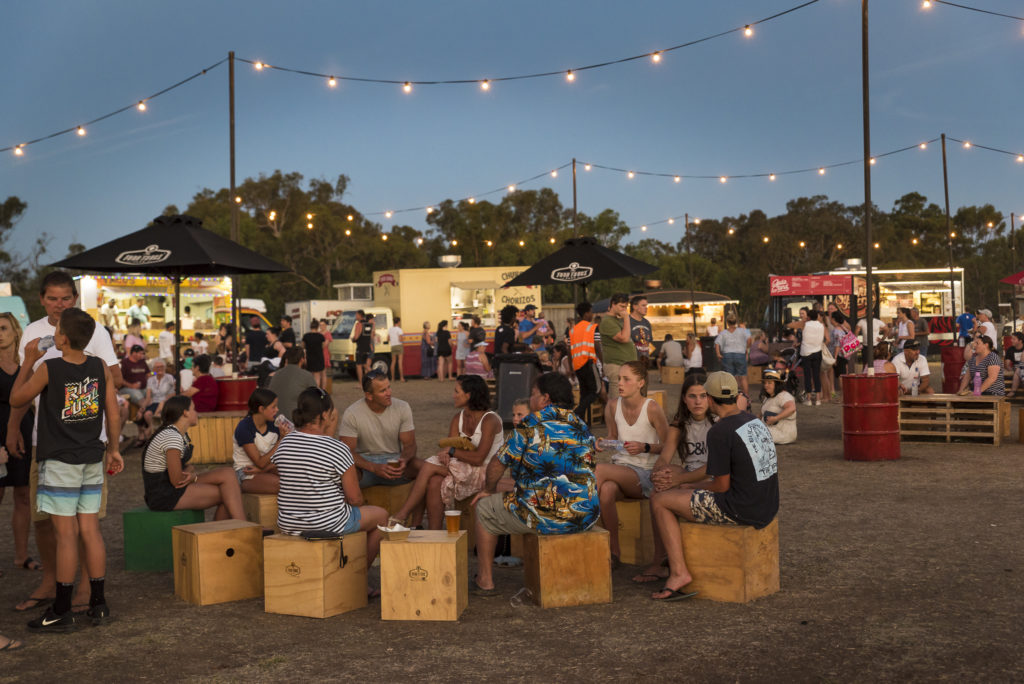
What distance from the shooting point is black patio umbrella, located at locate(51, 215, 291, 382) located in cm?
1020

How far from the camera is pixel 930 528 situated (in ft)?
24.0

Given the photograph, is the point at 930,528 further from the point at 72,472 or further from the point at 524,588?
the point at 72,472

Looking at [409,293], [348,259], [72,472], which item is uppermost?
[348,259]

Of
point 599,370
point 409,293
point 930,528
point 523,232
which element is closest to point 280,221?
point 523,232

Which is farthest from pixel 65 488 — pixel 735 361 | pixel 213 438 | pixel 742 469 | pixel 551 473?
pixel 735 361

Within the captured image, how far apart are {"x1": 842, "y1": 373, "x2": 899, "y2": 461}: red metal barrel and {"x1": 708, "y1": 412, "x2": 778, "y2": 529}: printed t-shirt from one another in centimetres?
547

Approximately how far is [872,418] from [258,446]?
6492 millimetres

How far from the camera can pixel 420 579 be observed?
532cm

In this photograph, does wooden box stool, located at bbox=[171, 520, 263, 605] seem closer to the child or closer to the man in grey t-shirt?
the child

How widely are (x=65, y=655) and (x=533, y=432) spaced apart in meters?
2.56

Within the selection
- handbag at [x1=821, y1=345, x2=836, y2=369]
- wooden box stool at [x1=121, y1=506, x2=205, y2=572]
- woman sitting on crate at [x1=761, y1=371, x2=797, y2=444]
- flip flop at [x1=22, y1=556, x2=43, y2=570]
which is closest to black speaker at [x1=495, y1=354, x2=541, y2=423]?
woman sitting on crate at [x1=761, y1=371, x2=797, y2=444]

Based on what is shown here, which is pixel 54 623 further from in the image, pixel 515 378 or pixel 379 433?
pixel 515 378

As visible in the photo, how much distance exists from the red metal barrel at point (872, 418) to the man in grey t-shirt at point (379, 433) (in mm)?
5431

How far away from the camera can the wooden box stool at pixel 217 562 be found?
5.69m
